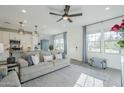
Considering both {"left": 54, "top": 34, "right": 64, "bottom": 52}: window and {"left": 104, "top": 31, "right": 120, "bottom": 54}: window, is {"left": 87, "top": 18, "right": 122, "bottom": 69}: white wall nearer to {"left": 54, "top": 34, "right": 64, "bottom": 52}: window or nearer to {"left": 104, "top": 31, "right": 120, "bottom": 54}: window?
{"left": 104, "top": 31, "right": 120, "bottom": 54}: window

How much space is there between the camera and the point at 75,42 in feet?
24.6

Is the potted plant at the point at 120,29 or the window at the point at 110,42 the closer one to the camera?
the potted plant at the point at 120,29

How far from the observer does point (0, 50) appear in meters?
2.26

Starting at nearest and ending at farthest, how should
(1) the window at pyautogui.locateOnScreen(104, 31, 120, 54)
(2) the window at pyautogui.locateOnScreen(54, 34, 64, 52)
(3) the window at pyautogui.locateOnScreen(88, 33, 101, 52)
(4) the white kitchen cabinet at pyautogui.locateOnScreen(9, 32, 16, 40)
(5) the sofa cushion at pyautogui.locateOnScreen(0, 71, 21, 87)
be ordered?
→ (5) the sofa cushion at pyautogui.locateOnScreen(0, 71, 21, 87) → (1) the window at pyautogui.locateOnScreen(104, 31, 120, 54) → (3) the window at pyautogui.locateOnScreen(88, 33, 101, 52) → (4) the white kitchen cabinet at pyautogui.locateOnScreen(9, 32, 16, 40) → (2) the window at pyautogui.locateOnScreen(54, 34, 64, 52)

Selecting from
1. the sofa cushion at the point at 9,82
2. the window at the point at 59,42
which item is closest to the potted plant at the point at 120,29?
the sofa cushion at the point at 9,82

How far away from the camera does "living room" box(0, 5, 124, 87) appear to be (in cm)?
289

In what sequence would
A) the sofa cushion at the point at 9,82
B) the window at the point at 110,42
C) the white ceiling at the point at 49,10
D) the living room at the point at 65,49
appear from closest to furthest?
the sofa cushion at the point at 9,82 → the living room at the point at 65,49 → the white ceiling at the point at 49,10 → the window at the point at 110,42

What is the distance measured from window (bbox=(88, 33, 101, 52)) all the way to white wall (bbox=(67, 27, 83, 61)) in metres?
0.82

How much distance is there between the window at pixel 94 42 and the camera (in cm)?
559

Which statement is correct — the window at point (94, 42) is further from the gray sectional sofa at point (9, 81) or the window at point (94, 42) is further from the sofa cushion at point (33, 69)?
the gray sectional sofa at point (9, 81)

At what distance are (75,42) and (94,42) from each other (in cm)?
195

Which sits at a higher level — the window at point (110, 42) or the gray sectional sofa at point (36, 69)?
the window at point (110, 42)

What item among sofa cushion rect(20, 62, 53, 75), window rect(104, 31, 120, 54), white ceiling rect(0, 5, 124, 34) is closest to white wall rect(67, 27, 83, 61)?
window rect(104, 31, 120, 54)
